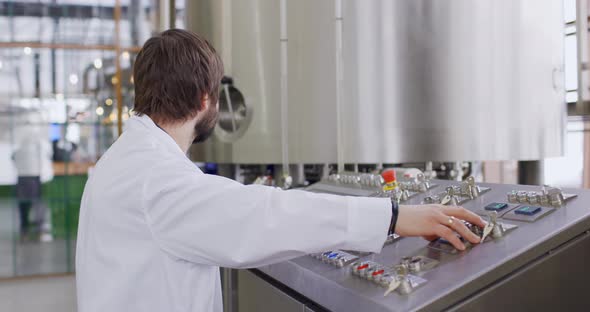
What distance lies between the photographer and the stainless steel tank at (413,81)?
1.75 m

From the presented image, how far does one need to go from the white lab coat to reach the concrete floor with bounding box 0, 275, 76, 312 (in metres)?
2.75

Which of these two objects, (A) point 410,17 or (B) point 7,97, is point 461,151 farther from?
(B) point 7,97

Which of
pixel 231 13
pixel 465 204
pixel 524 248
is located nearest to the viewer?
pixel 524 248

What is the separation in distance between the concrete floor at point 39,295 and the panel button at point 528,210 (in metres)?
3.07

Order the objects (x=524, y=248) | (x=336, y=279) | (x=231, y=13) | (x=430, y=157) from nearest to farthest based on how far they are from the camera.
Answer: (x=524, y=248)
(x=336, y=279)
(x=430, y=157)
(x=231, y=13)

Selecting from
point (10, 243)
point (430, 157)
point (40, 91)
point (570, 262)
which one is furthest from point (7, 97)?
point (570, 262)

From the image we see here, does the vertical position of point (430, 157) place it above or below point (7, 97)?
below

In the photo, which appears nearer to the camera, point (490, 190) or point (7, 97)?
point (490, 190)

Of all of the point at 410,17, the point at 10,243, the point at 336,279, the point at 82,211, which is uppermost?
the point at 410,17

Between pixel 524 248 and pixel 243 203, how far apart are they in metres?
0.40

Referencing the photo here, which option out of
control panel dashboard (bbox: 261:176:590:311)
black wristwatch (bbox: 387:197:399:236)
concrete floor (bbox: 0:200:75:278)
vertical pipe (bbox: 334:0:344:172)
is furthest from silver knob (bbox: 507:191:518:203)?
concrete floor (bbox: 0:200:75:278)

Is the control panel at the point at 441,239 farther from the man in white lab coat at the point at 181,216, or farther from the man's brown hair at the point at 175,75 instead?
the man's brown hair at the point at 175,75

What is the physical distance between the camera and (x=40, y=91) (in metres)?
4.28

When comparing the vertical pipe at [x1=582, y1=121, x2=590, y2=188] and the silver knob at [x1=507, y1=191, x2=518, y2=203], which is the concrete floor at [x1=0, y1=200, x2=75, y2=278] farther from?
the silver knob at [x1=507, y1=191, x2=518, y2=203]
